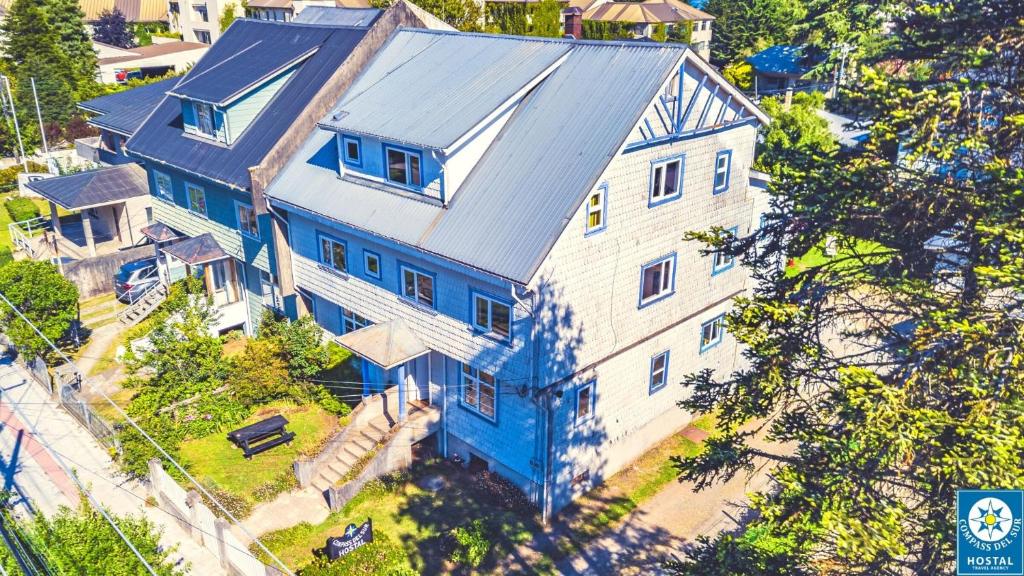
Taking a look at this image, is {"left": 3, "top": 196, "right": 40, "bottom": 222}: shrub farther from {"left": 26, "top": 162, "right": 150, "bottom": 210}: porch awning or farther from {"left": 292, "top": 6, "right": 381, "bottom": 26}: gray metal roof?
{"left": 292, "top": 6, "right": 381, "bottom": 26}: gray metal roof

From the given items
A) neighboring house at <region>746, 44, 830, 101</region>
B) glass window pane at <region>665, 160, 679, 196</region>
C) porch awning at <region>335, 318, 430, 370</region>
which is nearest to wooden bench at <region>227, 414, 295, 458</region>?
porch awning at <region>335, 318, 430, 370</region>

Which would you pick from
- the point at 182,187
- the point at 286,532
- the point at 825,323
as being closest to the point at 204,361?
the point at 286,532

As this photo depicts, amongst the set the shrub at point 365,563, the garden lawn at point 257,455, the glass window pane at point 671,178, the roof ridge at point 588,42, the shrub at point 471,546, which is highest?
the roof ridge at point 588,42

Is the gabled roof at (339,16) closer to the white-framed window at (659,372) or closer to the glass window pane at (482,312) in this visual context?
the glass window pane at (482,312)

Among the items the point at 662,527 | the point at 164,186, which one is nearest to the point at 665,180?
the point at 662,527

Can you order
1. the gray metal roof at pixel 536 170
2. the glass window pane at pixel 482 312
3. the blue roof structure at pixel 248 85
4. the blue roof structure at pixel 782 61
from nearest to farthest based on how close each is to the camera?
the gray metal roof at pixel 536 170 < the glass window pane at pixel 482 312 < the blue roof structure at pixel 248 85 < the blue roof structure at pixel 782 61

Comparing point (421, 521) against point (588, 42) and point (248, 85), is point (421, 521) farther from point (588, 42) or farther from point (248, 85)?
point (248, 85)

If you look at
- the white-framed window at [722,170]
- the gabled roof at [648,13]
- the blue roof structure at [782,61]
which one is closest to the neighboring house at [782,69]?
the blue roof structure at [782,61]
